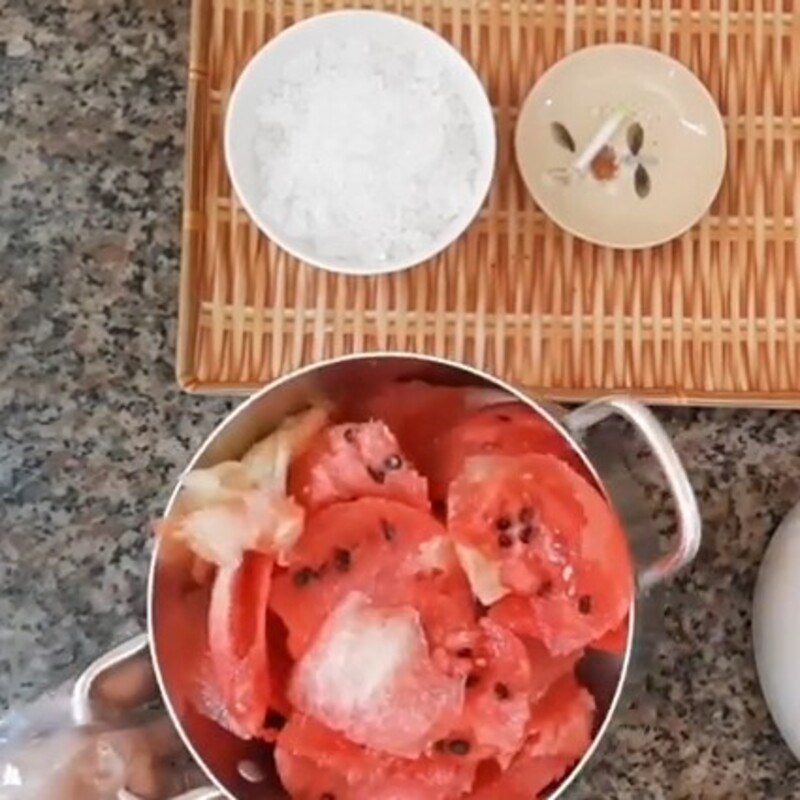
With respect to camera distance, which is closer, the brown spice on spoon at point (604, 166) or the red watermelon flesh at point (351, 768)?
the red watermelon flesh at point (351, 768)

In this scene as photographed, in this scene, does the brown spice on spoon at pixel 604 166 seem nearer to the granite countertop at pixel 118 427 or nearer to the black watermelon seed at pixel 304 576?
the granite countertop at pixel 118 427

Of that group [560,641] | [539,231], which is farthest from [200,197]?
[560,641]

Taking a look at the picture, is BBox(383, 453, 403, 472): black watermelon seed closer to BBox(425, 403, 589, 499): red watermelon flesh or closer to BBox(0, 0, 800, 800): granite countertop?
BBox(425, 403, 589, 499): red watermelon flesh

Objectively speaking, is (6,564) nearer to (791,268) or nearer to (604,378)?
(604,378)

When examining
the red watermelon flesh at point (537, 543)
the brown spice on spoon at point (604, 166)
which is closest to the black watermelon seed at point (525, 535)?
the red watermelon flesh at point (537, 543)

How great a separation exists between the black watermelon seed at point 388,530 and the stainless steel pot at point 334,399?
62 millimetres

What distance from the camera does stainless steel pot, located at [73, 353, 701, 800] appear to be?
2.45ft

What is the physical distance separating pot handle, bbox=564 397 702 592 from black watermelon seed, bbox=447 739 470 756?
0.34ft

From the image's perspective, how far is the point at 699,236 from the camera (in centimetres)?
91

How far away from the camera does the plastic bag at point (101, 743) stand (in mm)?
782

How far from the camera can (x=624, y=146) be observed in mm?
911

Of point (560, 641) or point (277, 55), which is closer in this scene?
point (560, 641)

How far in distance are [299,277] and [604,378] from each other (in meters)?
0.16

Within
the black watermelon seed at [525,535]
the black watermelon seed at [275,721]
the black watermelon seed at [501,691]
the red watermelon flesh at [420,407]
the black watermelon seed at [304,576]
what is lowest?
the black watermelon seed at [275,721]
